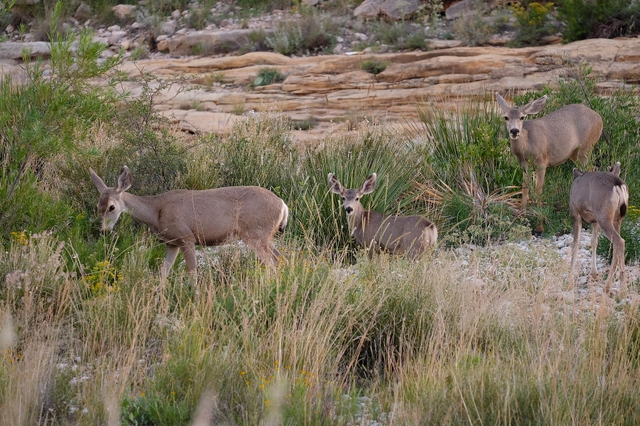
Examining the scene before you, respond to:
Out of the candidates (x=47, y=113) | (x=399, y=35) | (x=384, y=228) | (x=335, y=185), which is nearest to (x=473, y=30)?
(x=399, y=35)

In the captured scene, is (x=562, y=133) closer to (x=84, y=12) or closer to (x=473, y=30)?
(x=473, y=30)

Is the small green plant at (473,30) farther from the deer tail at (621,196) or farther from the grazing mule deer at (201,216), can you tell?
the grazing mule deer at (201,216)

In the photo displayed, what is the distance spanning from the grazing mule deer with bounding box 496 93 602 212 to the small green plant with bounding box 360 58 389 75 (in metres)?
9.25

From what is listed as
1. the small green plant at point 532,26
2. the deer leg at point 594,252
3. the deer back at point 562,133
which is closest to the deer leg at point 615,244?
the deer leg at point 594,252

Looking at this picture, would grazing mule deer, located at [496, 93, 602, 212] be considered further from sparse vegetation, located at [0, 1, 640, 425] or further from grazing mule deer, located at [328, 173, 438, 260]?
grazing mule deer, located at [328, 173, 438, 260]

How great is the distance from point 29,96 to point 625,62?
1382cm

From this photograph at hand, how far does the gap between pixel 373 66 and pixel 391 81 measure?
1010mm

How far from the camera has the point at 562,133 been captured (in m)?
12.3

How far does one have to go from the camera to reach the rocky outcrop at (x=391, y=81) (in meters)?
18.5

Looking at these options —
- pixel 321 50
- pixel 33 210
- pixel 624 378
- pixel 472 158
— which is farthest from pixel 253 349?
pixel 321 50

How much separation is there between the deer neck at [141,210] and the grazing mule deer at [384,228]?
2.08 metres

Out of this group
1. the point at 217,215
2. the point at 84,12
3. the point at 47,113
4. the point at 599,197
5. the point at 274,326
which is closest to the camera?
the point at 274,326

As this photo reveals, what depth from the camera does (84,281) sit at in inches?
283

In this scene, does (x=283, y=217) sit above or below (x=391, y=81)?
above
